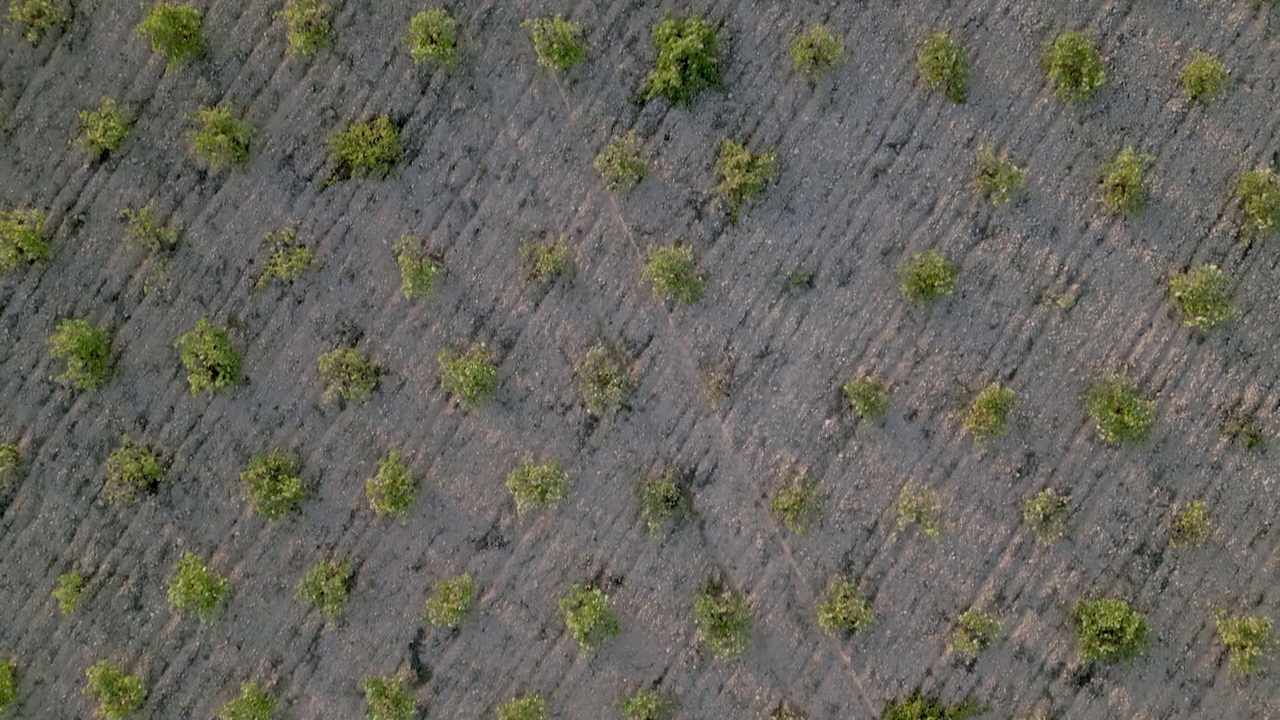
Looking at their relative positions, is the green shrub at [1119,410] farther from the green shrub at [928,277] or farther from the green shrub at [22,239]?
the green shrub at [22,239]

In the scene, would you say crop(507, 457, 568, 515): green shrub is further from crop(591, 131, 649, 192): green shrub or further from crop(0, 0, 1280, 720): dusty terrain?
crop(591, 131, 649, 192): green shrub

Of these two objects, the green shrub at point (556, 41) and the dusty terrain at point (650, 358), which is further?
the dusty terrain at point (650, 358)

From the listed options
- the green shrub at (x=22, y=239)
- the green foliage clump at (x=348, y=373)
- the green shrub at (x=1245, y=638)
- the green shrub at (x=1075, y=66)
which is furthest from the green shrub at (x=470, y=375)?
the green shrub at (x=1245, y=638)

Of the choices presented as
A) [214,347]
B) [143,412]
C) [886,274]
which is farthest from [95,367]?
[886,274]

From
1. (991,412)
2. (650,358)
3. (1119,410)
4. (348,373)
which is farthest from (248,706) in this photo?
(1119,410)

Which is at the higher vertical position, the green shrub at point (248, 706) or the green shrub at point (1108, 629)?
the green shrub at point (1108, 629)

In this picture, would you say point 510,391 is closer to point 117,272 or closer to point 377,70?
point 377,70

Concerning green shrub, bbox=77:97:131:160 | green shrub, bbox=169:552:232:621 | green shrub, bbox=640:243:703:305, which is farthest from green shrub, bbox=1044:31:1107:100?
green shrub, bbox=169:552:232:621
